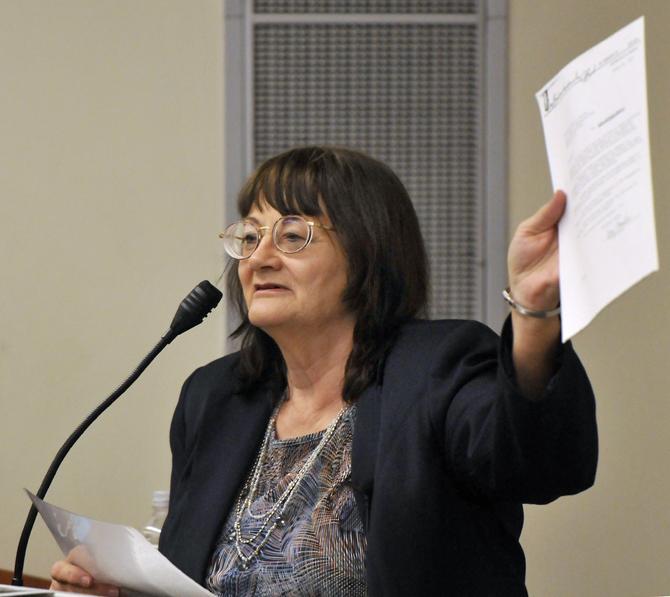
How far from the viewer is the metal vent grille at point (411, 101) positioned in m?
3.35

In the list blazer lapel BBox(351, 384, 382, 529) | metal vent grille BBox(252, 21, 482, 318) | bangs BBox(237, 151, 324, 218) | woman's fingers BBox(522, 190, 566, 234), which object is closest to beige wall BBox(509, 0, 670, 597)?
metal vent grille BBox(252, 21, 482, 318)

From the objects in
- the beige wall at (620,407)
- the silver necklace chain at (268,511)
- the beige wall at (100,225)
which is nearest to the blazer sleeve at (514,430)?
the silver necklace chain at (268,511)

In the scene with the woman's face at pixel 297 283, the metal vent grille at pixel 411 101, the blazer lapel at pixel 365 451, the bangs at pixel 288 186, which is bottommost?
the blazer lapel at pixel 365 451

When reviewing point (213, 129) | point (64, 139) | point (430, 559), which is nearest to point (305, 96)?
point (213, 129)

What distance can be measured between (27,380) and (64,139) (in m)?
0.76

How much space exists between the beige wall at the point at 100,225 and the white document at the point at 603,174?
2303mm

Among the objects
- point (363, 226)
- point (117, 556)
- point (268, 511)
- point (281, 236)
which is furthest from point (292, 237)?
point (117, 556)

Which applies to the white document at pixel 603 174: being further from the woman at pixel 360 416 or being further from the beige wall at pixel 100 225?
the beige wall at pixel 100 225

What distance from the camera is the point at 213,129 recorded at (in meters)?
3.38

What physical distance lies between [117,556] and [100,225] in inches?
78.1

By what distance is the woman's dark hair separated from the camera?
6.31 ft

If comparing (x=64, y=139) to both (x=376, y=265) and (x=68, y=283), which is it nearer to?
(x=68, y=283)

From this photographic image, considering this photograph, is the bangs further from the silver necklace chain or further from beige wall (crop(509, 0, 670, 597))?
beige wall (crop(509, 0, 670, 597))

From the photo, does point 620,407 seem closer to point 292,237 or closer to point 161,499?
point 161,499
